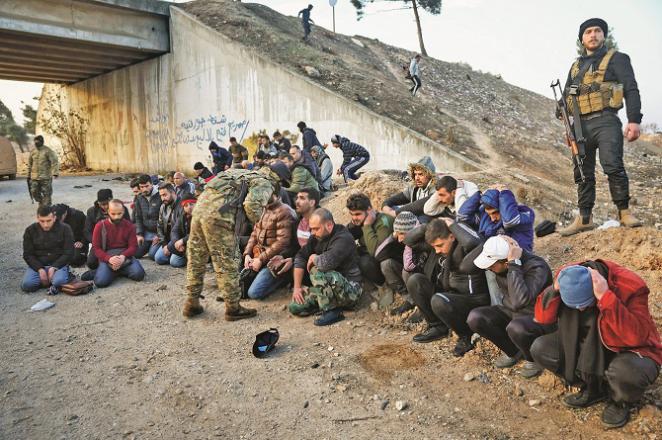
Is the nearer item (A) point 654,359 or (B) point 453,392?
(A) point 654,359

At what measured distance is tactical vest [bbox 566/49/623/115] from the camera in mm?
4441

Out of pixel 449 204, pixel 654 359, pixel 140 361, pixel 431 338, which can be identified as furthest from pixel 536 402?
pixel 140 361

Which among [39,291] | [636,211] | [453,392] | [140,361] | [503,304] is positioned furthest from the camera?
[636,211]

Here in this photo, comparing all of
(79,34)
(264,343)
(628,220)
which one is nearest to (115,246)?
(264,343)

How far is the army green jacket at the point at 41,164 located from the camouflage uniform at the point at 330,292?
8.36m

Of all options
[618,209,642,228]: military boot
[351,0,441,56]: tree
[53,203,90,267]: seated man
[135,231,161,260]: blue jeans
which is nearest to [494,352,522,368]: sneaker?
[618,209,642,228]: military boot

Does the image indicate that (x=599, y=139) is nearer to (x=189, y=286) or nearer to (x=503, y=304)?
(x=503, y=304)

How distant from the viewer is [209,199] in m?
4.66

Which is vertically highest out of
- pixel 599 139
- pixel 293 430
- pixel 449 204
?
pixel 599 139

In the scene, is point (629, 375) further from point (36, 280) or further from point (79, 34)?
point (79, 34)

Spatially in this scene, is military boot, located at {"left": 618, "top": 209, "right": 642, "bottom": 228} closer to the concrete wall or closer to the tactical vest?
the tactical vest

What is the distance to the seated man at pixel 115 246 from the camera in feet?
20.6

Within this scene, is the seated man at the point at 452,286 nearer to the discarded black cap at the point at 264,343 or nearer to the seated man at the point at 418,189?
the seated man at the point at 418,189

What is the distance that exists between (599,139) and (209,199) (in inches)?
153
